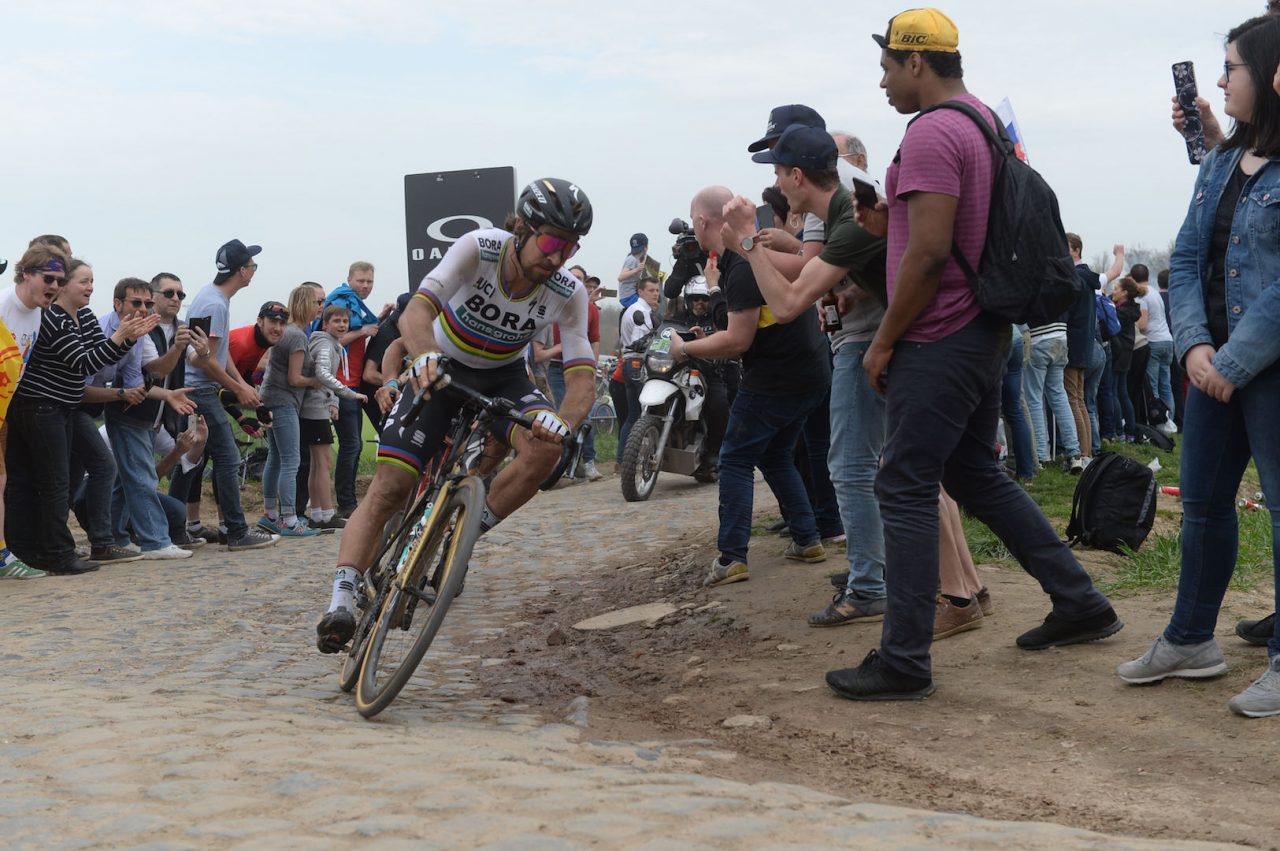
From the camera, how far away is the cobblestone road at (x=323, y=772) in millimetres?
3471

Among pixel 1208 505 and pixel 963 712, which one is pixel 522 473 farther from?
pixel 1208 505

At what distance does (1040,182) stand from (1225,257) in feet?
2.34

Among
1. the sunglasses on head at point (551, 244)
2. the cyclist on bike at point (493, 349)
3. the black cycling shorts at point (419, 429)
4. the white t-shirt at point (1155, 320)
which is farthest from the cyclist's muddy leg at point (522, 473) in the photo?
the white t-shirt at point (1155, 320)

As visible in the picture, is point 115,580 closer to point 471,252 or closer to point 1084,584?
point 471,252

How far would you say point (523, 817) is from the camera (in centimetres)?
357

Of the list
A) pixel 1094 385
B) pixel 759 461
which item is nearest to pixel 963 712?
pixel 759 461

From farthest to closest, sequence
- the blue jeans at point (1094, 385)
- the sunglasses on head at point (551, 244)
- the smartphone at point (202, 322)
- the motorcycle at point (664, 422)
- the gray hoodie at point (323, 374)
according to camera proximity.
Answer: the blue jeans at point (1094, 385)
the motorcycle at point (664, 422)
the gray hoodie at point (323, 374)
the smartphone at point (202, 322)
the sunglasses on head at point (551, 244)

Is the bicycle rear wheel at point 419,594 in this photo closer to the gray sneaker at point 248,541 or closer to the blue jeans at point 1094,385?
the gray sneaker at point 248,541

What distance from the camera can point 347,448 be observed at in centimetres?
Result: 1352

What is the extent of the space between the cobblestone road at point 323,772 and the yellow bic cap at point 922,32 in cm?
272

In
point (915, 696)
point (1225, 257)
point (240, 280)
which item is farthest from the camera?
point (240, 280)

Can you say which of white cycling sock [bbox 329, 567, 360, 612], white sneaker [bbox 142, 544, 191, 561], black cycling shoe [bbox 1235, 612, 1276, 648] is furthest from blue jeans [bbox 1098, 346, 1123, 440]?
white cycling sock [bbox 329, 567, 360, 612]

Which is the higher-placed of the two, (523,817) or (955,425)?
(955,425)

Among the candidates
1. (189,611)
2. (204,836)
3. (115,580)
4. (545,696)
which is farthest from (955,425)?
(115,580)
